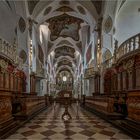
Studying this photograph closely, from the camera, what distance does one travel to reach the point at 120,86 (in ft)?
39.9

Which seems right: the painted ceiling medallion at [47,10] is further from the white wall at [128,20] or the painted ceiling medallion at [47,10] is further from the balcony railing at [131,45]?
the balcony railing at [131,45]

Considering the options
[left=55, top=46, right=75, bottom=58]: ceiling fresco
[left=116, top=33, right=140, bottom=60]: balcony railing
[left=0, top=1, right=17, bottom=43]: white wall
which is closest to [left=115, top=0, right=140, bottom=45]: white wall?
[left=116, top=33, right=140, bottom=60]: balcony railing

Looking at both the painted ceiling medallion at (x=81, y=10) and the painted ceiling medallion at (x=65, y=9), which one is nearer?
the painted ceiling medallion at (x=81, y=10)

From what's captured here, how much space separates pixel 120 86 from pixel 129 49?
111 inches

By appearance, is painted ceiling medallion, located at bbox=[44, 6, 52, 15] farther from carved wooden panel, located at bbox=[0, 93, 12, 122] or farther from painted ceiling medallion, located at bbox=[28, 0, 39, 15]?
carved wooden panel, located at bbox=[0, 93, 12, 122]

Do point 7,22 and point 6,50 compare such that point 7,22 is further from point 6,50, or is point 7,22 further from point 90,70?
point 90,70

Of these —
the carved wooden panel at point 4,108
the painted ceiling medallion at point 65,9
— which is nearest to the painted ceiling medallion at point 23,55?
the painted ceiling medallion at point 65,9

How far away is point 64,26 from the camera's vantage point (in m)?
24.2

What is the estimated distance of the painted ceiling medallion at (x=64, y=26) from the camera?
21188 mm

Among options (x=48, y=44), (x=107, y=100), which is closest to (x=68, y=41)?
(x=48, y=44)

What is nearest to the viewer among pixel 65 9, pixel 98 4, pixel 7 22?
pixel 7 22

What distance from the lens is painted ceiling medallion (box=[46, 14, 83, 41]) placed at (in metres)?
21.2

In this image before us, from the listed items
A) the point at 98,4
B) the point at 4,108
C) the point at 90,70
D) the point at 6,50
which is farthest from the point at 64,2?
the point at 4,108

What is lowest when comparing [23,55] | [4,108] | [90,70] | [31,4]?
[4,108]
